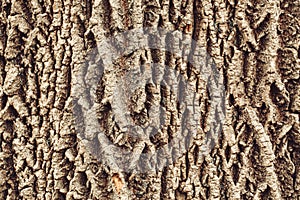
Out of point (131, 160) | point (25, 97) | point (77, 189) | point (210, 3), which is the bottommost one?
point (77, 189)

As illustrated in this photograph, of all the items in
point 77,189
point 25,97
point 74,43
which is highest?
point 74,43

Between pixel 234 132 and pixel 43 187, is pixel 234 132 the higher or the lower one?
the higher one

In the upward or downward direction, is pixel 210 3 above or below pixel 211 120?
above

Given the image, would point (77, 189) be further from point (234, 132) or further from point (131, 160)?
point (234, 132)

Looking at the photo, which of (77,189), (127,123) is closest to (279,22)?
(127,123)

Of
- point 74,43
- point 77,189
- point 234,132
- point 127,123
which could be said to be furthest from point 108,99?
point 234,132

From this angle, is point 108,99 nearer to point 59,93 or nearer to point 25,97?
point 59,93
